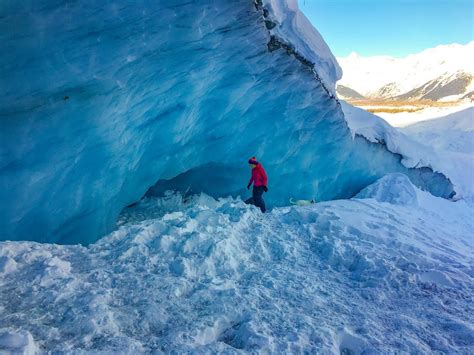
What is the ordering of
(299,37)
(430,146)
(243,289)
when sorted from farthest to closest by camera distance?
(430,146), (299,37), (243,289)

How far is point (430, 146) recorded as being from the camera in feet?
37.2

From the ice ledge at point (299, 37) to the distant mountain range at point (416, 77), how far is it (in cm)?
4762

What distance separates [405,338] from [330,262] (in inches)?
56.8

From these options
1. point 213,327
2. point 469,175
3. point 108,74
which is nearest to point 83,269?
point 213,327

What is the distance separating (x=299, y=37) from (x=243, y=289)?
502cm

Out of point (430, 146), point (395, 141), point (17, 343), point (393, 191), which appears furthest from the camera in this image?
point (430, 146)

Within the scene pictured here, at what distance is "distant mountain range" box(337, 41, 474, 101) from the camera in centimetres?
6194

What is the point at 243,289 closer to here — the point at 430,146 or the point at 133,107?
the point at 133,107

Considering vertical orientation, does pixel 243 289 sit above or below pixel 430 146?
above

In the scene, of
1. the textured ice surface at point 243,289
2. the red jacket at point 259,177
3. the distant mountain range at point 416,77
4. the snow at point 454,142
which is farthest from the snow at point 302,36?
the distant mountain range at point 416,77

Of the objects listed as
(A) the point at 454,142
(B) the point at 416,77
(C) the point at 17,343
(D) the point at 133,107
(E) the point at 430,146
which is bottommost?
(B) the point at 416,77

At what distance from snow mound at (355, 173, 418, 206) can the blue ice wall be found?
4.31ft

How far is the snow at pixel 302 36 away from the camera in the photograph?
6340 millimetres

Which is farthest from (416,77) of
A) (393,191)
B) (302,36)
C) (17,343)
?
(17,343)
